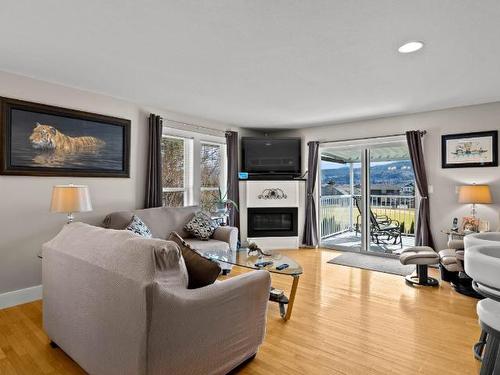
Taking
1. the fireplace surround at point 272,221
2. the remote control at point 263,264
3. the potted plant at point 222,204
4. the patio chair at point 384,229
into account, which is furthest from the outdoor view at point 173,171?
the patio chair at point 384,229

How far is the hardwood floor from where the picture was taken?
6.66ft

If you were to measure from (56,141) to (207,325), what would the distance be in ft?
9.48

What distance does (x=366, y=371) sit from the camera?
1974 mm

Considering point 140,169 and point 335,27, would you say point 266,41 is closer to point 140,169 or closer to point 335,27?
point 335,27

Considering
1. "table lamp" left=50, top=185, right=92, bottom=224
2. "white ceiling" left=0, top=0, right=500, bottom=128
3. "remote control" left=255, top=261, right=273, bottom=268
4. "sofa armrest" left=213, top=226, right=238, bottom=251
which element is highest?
"white ceiling" left=0, top=0, right=500, bottom=128

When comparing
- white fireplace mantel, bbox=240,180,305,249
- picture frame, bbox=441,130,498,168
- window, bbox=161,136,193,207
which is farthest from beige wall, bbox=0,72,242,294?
picture frame, bbox=441,130,498,168

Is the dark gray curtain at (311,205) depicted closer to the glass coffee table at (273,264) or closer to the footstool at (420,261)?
the footstool at (420,261)

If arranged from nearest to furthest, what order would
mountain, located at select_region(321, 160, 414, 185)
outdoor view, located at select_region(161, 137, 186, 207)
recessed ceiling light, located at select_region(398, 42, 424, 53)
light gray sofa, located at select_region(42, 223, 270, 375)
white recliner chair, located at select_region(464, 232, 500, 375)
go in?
1. white recliner chair, located at select_region(464, 232, 500, 375)
2. light gray sofa, located at select_region(42, 223, 270, 375)
3. recessed ceiling light, located at select_region(398, 42, 424, 53)
4. outdoor view, located at select_region(161, 137, 186, 207)
5. mountain, located at select_region(321, 160, 414, 185)

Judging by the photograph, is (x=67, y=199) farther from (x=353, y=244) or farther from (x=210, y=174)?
(x=353, y=244)

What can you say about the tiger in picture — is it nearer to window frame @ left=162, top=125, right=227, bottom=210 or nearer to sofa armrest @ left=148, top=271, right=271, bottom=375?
window frame @ left=162, top=125, right=227, bottom=210

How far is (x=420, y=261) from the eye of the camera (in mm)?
3543

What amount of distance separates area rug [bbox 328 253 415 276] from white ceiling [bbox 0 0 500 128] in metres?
2.38

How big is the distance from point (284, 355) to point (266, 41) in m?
2.41

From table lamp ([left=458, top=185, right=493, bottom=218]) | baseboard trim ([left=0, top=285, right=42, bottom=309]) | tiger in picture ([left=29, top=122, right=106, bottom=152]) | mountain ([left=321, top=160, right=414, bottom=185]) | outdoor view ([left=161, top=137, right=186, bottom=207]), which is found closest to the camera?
baseboard trim ([left=0, top=285, right=42, bottom=309])
